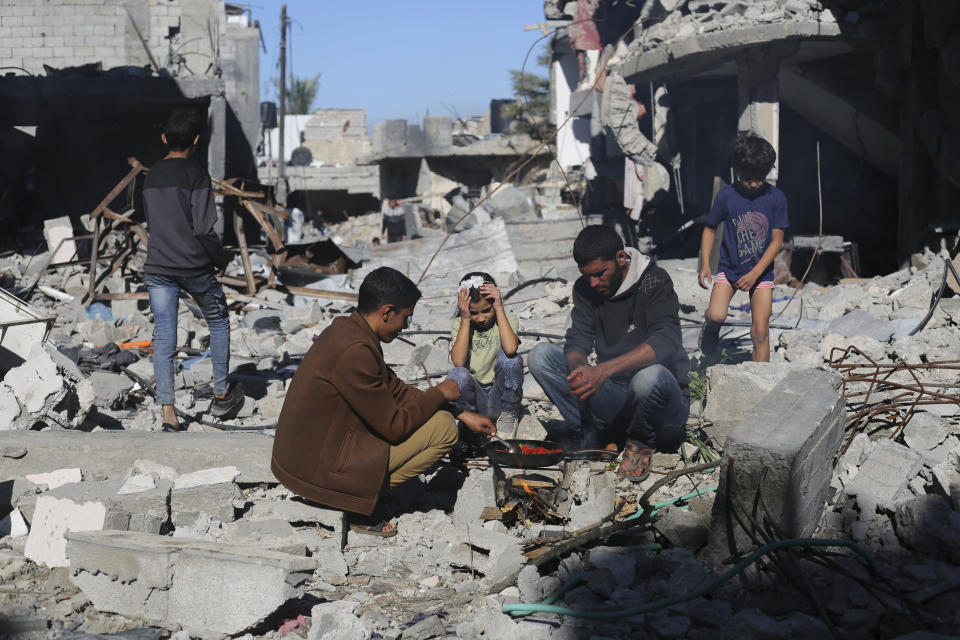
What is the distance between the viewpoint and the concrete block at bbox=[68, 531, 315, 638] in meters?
2.94

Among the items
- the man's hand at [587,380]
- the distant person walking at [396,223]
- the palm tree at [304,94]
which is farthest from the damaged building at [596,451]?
the palm tree at [304,94]

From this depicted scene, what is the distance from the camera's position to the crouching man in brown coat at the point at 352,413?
354 centimetres

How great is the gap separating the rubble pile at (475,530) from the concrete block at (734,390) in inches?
0.4

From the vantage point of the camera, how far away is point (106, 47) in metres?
18.5

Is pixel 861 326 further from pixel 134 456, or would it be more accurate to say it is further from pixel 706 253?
pixel 134 456

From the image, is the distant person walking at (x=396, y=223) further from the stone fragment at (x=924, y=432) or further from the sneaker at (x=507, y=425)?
the stone fragment at (x=924, y=432)

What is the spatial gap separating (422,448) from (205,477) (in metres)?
1.14

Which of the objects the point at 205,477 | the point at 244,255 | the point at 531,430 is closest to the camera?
the point at 205,477

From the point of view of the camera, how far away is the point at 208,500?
3961 millimetres

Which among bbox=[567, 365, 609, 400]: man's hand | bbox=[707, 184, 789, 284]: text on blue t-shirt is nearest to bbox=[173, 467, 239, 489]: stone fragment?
bbox=[567, 365, 609, 400]: man's hand

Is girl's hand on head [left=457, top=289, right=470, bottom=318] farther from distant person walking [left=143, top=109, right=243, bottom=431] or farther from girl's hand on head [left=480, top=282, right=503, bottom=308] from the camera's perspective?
distant person walking [left=143, top=109, right=243, bottom=431]

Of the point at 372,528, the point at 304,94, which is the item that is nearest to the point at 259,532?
the point at 372,528

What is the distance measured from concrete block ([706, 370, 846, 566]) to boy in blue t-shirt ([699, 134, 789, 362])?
201 centimetres

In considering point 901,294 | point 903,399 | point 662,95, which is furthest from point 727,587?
point 662,95
